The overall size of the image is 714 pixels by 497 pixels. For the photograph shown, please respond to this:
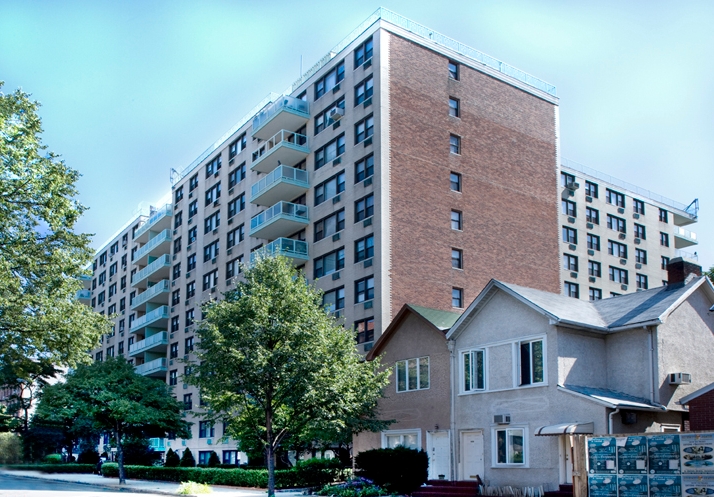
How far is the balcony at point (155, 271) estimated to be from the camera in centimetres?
7231

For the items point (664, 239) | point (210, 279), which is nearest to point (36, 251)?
point (210, 279)

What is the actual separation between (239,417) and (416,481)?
7427 millimetres

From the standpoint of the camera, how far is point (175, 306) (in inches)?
2773

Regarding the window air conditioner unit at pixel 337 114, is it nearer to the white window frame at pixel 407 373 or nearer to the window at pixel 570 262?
the white window frame at pixel 407 373

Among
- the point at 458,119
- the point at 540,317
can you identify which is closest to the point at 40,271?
the point at 540,317

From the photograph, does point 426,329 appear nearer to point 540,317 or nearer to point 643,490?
point 540,317

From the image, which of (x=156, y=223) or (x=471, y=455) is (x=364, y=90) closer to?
(x=471, y=455)

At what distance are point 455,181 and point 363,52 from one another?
9745 millimetres

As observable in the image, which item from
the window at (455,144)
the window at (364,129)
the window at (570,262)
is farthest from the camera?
A: the window at (570,262)

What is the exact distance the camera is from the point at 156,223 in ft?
249

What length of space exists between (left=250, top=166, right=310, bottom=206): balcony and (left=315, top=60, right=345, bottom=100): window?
564 cm

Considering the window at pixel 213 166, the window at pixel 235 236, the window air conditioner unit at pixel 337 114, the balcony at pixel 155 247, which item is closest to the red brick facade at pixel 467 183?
the window air conditioner unit at pixel 337 114

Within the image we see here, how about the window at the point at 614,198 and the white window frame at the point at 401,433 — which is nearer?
the white window frame at the point at 401,433

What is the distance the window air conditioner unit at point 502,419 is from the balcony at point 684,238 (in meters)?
48.2
